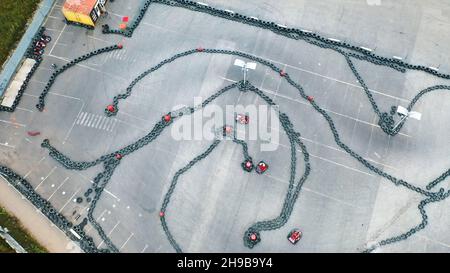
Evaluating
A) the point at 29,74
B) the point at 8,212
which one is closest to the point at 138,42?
the point at 29,74

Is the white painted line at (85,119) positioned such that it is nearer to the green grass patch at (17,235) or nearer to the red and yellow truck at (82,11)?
the green grass patch at (17,235)

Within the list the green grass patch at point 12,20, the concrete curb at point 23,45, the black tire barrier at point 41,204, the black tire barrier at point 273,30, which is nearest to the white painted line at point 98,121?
the black tire barrier at point 41,204

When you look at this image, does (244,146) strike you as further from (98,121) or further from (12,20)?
(12,20)

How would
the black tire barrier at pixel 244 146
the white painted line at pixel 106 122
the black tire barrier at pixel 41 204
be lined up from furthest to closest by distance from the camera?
the white painted line at pixel 106 122
the black tire barrier at pixel 244 146
the black tire barrier at pixel 41 204

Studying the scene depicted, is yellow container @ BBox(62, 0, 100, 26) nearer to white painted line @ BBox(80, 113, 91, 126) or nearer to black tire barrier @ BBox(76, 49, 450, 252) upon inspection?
black tire barrier @ BBox(76, 49, 450, 252)

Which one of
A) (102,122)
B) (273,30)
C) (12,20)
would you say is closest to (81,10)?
(12,20)

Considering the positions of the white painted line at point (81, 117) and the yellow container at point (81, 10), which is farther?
the yellow container at point (81, 10)

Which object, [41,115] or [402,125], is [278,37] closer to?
[402,125]
